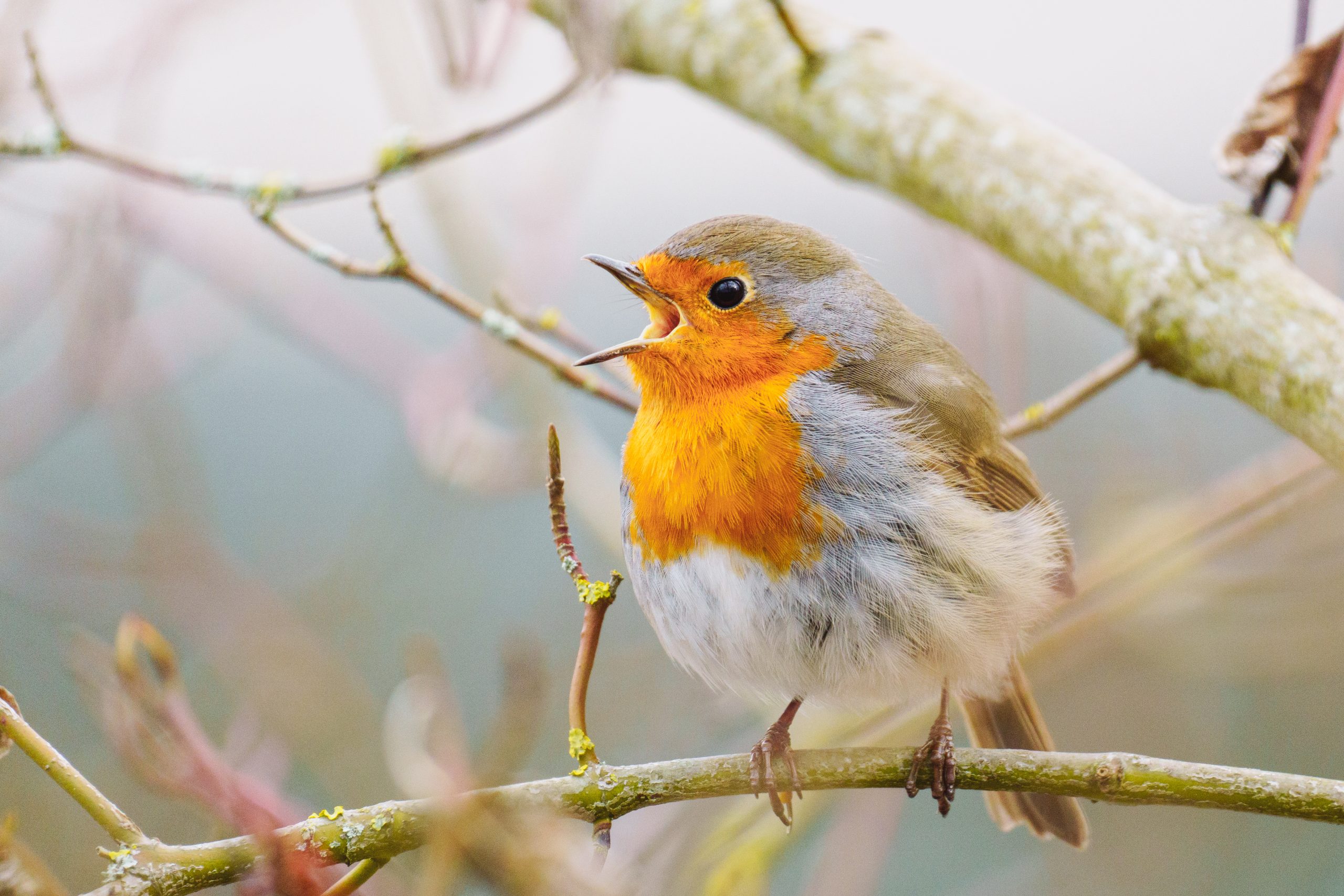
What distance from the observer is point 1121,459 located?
3.90 metres

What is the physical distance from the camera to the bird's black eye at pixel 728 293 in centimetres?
251

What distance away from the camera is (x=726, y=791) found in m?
1.80

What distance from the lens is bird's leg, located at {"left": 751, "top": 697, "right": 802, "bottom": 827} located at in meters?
2.01

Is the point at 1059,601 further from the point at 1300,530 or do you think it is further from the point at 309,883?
the point at 309,883

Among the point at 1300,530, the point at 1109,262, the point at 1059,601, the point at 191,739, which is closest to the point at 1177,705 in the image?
the point at 1300,530

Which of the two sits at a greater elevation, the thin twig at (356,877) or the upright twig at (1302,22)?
the upright twig at (1302,22)

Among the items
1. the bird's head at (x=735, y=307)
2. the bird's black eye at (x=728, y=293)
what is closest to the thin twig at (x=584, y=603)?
the bird's head at (x=735, y=307)

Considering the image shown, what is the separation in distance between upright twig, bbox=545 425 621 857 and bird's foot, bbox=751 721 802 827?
308 millimetres

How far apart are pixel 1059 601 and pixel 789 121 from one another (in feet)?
4.03

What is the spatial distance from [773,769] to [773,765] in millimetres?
24

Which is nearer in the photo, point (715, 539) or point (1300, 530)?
point (715, 539)

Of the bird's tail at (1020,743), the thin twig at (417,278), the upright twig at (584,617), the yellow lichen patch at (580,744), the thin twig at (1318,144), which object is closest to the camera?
the upright twig at (584,617)

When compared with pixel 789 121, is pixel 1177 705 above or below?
below

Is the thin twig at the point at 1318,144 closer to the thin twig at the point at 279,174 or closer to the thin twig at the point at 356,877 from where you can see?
the thin twig at the point at 279,174
